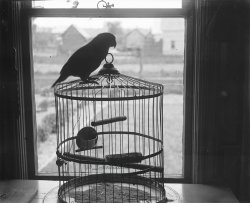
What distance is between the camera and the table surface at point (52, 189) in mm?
2225

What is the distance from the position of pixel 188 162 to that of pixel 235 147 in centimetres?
33

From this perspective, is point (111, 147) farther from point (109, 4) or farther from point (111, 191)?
point (109, 4)

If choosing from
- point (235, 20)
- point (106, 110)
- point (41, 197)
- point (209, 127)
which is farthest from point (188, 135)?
point (41, 197)

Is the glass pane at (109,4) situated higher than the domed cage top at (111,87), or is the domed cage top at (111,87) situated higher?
the glass pane at (109,4)

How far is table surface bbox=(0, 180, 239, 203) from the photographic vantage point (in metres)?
2.22

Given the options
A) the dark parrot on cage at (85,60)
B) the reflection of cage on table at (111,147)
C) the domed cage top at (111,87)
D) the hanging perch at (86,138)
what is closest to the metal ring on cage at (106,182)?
the reflection of cage on table at (111,147)

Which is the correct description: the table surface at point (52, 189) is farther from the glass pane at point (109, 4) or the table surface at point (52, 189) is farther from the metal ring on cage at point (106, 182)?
the glass pane at point (109, 4)

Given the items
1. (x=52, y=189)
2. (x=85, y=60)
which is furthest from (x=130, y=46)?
(x=52, y=189)

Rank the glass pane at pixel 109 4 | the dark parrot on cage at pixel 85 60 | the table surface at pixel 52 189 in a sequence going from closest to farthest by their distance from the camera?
1. the dark parrot on cage at pixel 85 60
2. the table surface at pixel 52 189
3. the glass pane at pixel 109 4

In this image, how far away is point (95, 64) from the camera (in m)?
2.03

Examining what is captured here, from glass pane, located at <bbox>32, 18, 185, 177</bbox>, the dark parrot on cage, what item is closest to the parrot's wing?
the dark parrot on cage

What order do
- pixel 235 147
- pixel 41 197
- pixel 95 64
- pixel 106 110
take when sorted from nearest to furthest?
pixel 95 64
pixel 41 197
pixel 235 147
pixel 106 110

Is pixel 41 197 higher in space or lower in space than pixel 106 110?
lower

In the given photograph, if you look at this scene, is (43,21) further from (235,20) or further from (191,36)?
(235,20)
